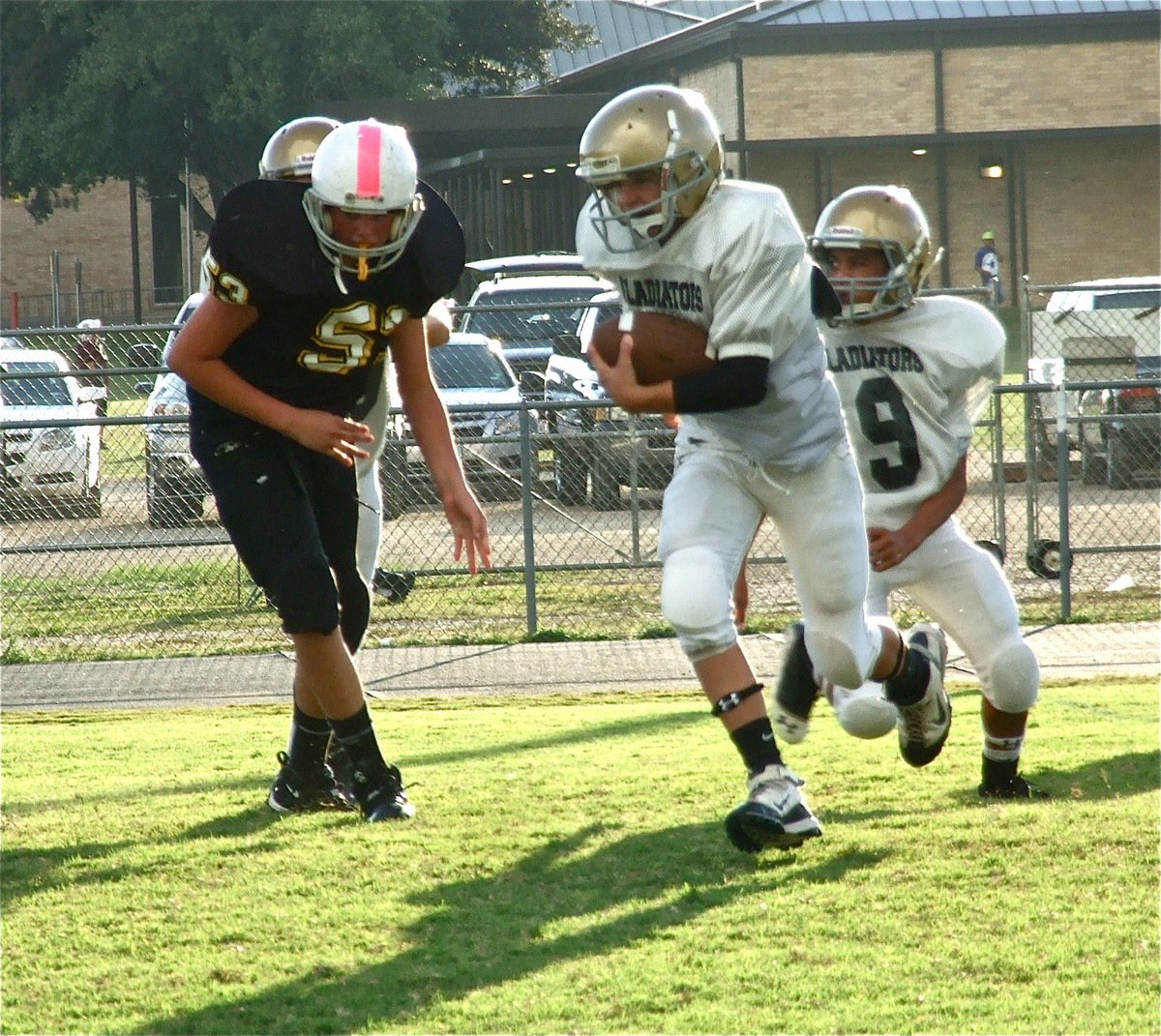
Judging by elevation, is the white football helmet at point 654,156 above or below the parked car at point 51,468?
above

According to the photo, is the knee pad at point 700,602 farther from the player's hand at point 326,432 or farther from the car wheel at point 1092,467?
the car wheel at point 1092,467

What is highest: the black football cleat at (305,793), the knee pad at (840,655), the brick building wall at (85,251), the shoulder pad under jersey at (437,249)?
the brick building wall at (85,251)

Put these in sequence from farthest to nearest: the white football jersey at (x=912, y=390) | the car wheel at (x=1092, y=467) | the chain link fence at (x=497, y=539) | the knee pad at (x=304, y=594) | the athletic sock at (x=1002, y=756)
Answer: the car wheel at (x=1092, y=467) → the chain link fence at (x=497, y=539) → the white football jersey at (x=912, y=390) → the athletic sock at (x=1002, y=756) → the knee pad at (x=304, y=594)

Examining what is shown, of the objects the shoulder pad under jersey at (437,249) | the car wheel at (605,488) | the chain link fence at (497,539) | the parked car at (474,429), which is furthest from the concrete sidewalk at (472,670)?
the shoulder pad under jersey at (437,249)

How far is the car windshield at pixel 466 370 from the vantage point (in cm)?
1389

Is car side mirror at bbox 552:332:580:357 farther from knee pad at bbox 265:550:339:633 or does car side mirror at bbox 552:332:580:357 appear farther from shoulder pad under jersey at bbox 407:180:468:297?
knee pad at bbox 265:550:339:633

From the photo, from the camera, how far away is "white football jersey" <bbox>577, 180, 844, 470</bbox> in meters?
4.38

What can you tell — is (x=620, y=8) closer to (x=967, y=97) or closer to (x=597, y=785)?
(x=967, y=97)

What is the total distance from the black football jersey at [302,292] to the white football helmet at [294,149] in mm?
1086

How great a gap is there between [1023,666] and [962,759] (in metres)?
0.78

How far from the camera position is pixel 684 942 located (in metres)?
3.73

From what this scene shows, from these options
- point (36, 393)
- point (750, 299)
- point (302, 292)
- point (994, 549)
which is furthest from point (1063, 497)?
point (36, 393)

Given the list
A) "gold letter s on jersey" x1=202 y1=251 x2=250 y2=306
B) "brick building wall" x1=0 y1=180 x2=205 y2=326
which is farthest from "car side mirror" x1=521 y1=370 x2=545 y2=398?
"brick building wall" x1=0 y1=180 x2=205 y2=326

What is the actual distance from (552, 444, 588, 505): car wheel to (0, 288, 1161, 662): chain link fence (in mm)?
15
